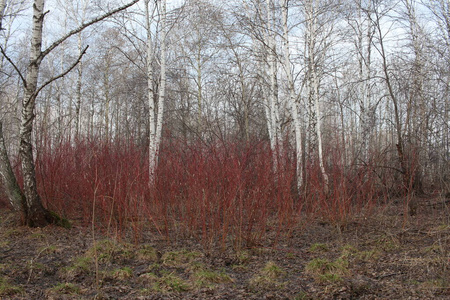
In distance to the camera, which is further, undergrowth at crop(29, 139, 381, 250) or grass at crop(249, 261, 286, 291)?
undergrowth at crop(29, 139, 381, 250)

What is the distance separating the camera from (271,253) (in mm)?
4137

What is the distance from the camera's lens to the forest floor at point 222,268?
2.76 m

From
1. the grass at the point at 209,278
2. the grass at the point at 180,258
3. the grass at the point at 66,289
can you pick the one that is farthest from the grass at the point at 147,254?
the grass at the point at 66,289

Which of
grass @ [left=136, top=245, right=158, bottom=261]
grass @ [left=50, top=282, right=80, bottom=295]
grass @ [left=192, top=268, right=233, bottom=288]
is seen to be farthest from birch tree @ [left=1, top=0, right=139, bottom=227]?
grass @ [left=192, top=268, right=233, bottom=288]

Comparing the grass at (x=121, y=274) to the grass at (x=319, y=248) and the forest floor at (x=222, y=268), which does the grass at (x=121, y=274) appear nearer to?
the forest floor at (x=222, y=268)

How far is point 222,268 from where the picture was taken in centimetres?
356

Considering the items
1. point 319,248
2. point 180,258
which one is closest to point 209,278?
point 180,258

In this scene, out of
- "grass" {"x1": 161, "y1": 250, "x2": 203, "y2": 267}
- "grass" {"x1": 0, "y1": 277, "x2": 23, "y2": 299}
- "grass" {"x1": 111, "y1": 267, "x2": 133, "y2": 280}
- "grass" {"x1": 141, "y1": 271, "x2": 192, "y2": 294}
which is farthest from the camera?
"grass" {"x1": 161, "y1": 250, "x2": 203, "y2": 267}

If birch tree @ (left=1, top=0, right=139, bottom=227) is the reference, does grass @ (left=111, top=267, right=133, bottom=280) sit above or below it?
below

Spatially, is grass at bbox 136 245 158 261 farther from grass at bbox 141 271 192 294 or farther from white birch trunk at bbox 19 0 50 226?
white birch trunk at bbox 19 0 50 226

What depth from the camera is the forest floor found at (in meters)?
2.76

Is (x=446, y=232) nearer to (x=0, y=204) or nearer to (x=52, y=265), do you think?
(x=52, y=265)

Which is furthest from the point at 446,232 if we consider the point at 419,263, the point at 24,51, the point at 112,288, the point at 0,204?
the point at 24,51

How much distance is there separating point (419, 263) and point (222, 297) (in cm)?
200
